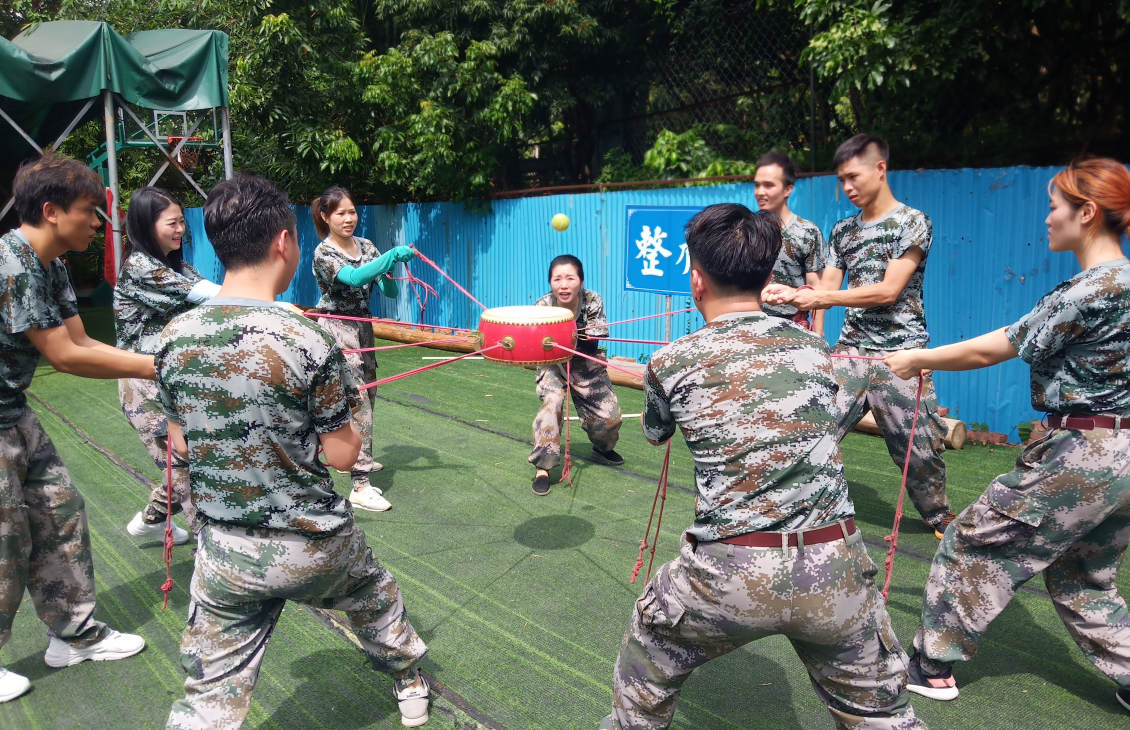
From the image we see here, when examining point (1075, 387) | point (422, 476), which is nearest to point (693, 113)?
point (422, 476)

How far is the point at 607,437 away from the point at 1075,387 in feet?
10.1

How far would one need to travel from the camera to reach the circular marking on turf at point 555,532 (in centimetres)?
407

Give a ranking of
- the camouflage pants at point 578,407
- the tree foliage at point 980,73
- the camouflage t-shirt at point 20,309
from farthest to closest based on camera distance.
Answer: the tree foliage at point 980,73
the camouflage pants at point 578,407
the camouflage t-shirt at point 20,309

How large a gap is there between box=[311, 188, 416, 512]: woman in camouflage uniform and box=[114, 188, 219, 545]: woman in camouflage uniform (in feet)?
2.81

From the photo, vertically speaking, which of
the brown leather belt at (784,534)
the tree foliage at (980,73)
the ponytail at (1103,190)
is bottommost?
the brown leather belt at (784,534)

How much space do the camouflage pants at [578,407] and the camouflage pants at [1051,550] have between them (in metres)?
2.49

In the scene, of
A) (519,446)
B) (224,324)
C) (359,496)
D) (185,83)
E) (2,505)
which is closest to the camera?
(224,324)

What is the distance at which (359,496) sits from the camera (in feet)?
15.2

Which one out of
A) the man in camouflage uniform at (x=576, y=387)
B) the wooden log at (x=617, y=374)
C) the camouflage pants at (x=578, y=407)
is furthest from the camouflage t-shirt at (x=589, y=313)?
the wooden log at (x=617, y=374)

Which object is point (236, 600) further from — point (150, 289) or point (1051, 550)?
point (1051, 550)

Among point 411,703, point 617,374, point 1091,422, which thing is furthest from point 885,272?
point 617,374

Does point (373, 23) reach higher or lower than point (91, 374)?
higher

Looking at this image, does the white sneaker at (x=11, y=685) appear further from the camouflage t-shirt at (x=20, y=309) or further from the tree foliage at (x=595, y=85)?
the tree foliage at (x=595, y=85)

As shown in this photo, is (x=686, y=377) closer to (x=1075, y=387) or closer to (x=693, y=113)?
(x=1075, y=387)
